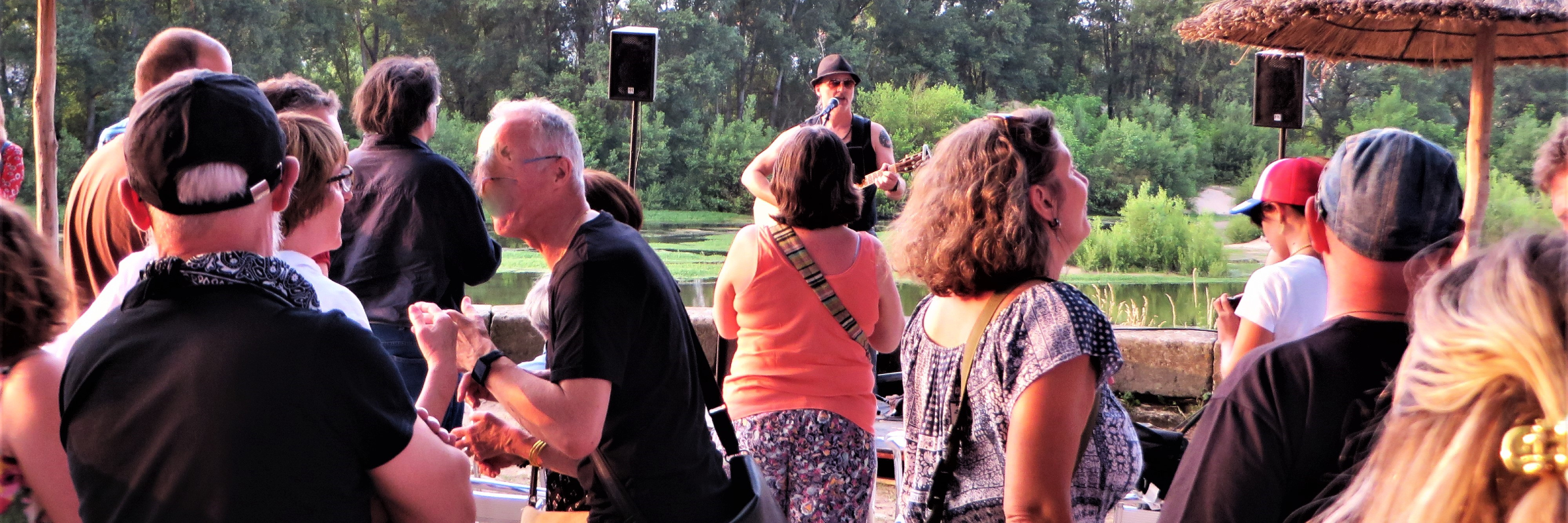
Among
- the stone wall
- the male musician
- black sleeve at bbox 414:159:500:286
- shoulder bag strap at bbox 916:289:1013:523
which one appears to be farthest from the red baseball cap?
the stone wall

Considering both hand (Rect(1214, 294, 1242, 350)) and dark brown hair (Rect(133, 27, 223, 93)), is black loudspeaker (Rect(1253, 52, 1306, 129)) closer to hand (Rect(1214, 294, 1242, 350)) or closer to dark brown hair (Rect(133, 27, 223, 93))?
hand (Rect(1214, 294, 1242, 350))

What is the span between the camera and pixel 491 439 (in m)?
2.01

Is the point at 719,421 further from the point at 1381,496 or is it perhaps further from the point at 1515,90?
the point at 1515,90

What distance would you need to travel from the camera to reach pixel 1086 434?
173cm

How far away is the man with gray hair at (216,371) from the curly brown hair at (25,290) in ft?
0.89

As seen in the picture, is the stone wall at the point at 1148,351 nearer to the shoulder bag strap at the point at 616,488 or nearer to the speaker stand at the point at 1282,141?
the speaker stand at the point at 1282,141

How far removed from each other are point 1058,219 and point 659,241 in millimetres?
16009

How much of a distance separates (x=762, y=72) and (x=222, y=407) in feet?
61.2

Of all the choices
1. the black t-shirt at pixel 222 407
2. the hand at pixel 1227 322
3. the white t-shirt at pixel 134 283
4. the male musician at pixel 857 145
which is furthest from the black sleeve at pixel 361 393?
the male musician at pixel 857 145

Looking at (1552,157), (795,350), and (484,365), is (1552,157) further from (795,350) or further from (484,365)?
(484,365)

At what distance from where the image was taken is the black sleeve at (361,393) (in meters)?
1.21

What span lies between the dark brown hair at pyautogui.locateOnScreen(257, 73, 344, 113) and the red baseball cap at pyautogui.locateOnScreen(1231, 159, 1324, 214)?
230cm

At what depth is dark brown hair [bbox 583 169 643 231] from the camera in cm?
260

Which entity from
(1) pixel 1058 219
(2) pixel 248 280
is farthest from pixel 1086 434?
(2) pixel 248 280
